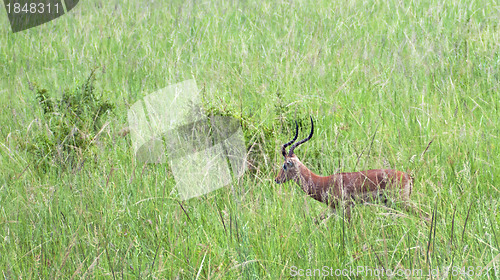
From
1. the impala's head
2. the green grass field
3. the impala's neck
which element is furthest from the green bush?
the impala's neck

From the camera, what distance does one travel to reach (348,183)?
271cm

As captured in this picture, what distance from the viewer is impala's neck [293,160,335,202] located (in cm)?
282

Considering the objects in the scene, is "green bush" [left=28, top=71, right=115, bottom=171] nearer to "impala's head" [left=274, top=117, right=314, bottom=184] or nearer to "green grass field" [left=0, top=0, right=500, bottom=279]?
"green grass field" [left=0, top=0, right=500, bottom=279]

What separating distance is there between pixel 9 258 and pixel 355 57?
344 centimetres

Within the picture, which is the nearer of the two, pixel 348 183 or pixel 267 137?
pixel 348 183

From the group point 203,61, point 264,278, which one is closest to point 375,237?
point 264,278

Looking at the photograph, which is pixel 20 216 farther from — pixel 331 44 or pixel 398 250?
pixel 331 44

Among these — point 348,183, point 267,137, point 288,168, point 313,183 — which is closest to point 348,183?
point 348,183

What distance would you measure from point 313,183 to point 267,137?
2.10ft

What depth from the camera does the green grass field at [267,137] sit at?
219 cm

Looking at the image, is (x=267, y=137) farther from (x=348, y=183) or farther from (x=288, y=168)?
(x=348, y=183)

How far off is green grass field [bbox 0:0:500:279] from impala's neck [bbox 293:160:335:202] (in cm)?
7

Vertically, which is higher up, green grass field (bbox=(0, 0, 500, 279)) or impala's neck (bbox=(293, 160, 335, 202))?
green grass field (bbox=(0, 0, 500, 279))

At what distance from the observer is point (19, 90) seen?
15.6 feet
